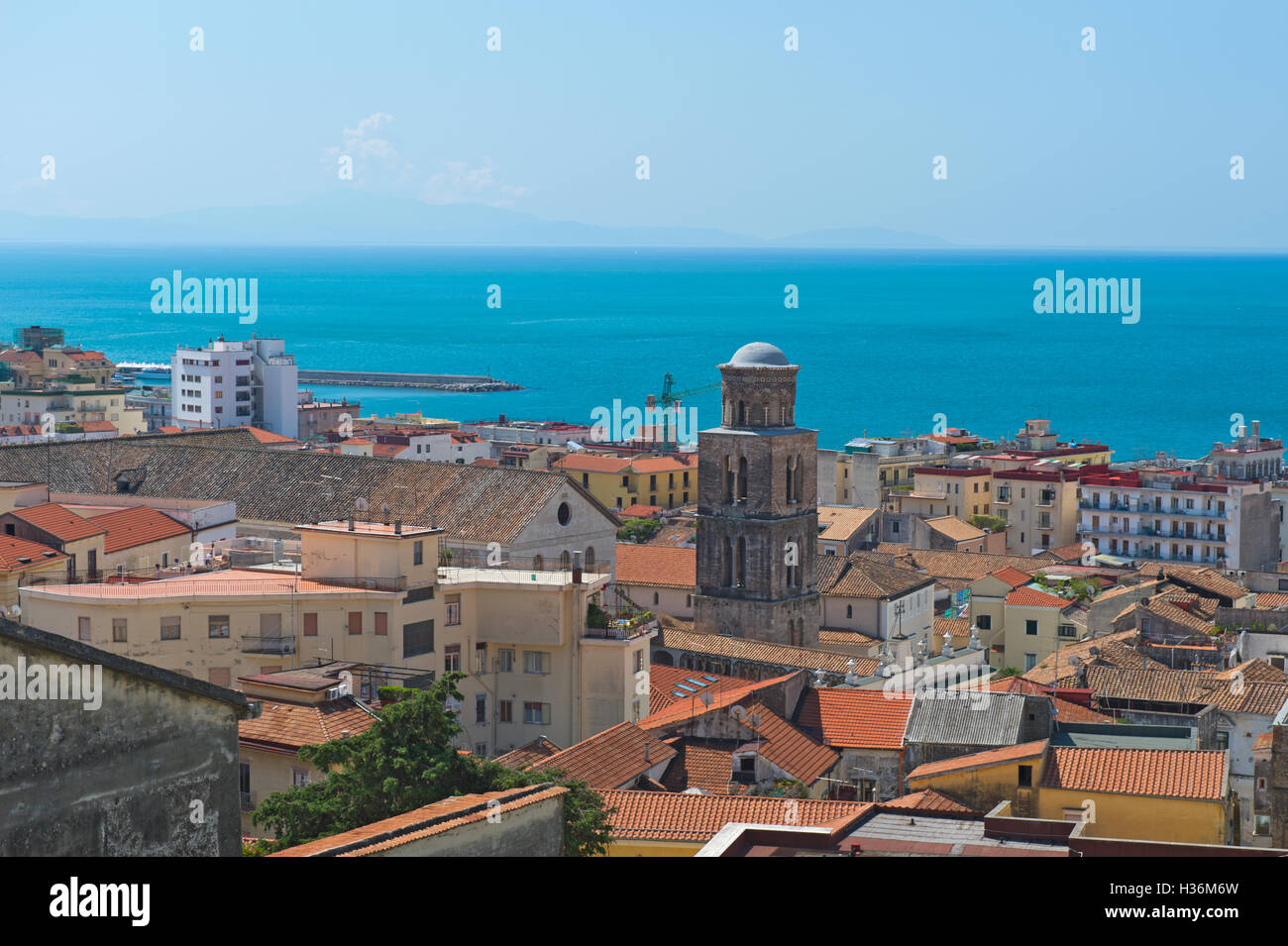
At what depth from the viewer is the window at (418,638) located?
25.3 m

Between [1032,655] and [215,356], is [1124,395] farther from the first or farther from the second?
[1032,655]

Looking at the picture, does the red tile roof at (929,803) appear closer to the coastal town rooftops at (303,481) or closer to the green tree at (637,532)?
the coastal town rooftops at (303,481)

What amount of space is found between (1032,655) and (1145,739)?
19.8m

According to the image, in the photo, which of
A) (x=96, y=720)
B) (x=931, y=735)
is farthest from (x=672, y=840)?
(x=96, y=720)

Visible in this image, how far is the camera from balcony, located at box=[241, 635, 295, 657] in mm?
23875

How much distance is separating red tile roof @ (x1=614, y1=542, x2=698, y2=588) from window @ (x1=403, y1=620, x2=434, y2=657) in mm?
18883

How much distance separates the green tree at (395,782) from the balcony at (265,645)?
6.26m

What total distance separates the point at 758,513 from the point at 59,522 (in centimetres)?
1816

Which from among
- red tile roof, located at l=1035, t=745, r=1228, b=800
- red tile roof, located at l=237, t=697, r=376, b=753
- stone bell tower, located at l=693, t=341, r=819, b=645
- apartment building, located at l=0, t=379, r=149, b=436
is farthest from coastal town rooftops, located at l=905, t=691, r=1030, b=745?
apartment building, located at l=0, t=379, r=149, b=436

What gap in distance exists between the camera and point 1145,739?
82.5 feet

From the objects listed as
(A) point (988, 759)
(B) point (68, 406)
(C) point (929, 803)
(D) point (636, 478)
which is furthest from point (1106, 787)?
(B) point (68, 406)

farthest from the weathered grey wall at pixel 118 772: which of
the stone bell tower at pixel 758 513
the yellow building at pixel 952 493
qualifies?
the yellow building at pixel 952 493

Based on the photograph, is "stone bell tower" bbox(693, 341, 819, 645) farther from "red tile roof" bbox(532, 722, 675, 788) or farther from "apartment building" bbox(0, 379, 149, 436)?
"apartment building" bbox(0, 379, 149, 436)

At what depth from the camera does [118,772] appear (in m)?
9.64
